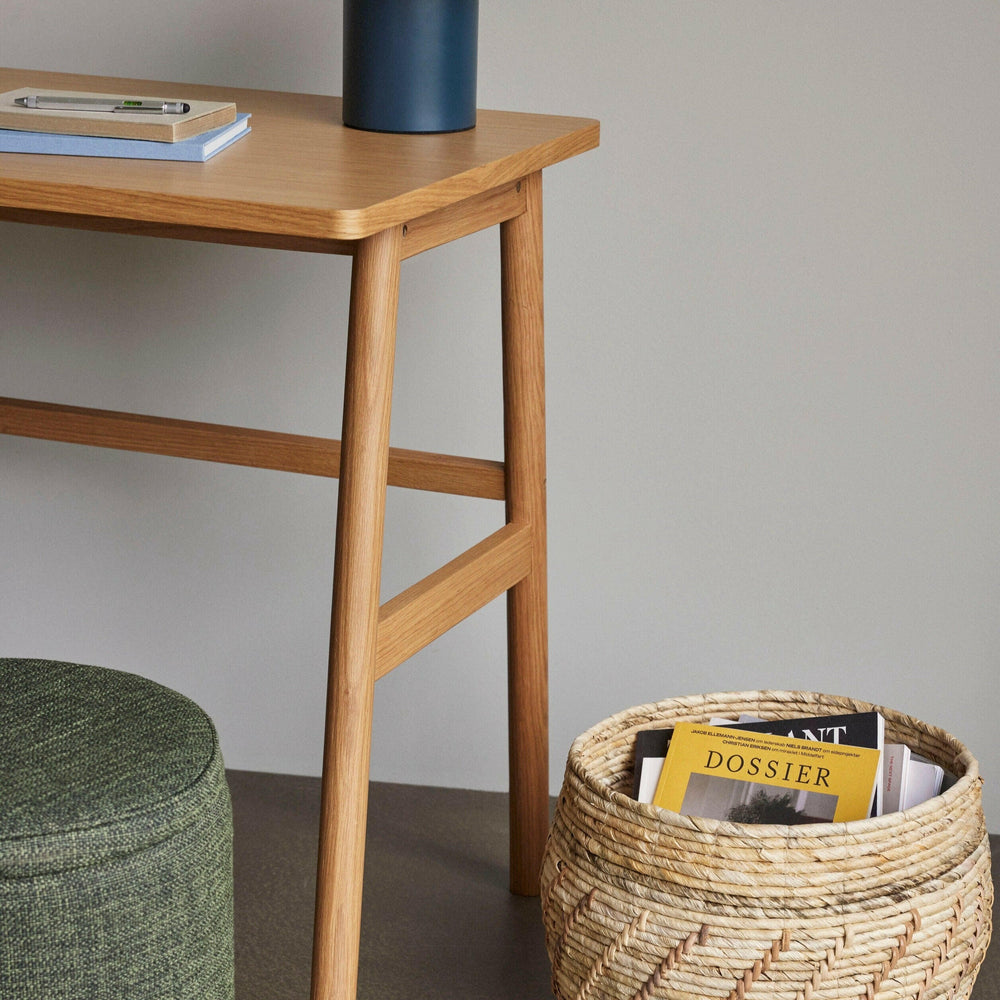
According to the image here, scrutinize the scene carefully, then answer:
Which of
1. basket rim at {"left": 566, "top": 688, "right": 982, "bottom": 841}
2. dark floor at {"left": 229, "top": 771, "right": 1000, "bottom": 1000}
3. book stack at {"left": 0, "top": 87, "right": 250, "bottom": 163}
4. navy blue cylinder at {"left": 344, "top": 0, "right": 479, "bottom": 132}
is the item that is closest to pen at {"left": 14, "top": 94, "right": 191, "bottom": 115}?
book stack at {"left": 0, "top": 87, "right": 250, "bottom": 163}

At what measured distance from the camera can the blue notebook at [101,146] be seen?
1054 millimetres

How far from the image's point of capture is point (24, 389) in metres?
1.78

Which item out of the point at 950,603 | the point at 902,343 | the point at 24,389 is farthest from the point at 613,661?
the point at 24,389

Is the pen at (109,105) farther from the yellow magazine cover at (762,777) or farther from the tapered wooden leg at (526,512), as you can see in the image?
the yellow magazine cover at (762,777)

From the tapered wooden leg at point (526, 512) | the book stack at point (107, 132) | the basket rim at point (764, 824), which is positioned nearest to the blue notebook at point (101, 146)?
the book stack at point (107, 132)

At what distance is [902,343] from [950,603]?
31cm

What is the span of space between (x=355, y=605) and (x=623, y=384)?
0.66 m

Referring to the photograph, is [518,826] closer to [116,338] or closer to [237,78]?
[116,338]

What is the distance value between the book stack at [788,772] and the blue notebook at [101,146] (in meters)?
0.64

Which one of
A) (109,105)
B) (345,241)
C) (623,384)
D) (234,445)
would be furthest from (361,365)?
(623,384)

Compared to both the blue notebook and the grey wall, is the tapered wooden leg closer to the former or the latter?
the grey wall

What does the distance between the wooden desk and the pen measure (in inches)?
2.9

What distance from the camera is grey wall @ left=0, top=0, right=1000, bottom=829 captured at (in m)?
1.52

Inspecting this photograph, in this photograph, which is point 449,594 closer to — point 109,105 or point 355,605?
point 355,605
